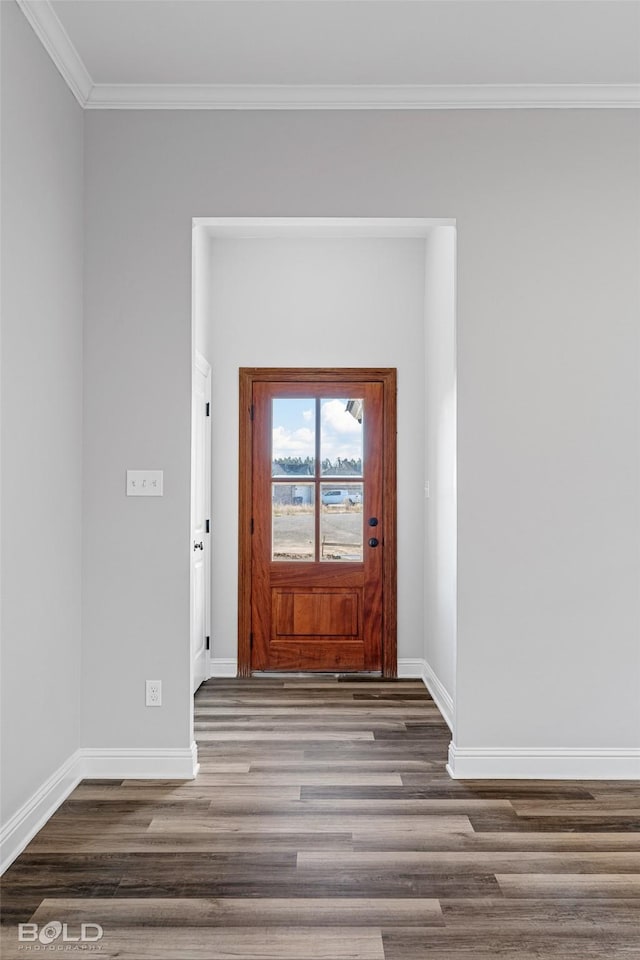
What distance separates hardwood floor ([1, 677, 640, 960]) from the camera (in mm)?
2033

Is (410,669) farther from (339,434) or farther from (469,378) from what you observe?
(469,378)

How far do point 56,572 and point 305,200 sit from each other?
186cm

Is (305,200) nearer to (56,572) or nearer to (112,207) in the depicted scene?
(112,207)

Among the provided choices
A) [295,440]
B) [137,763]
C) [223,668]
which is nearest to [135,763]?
[137,763]

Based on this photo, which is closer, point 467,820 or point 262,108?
point 467,820

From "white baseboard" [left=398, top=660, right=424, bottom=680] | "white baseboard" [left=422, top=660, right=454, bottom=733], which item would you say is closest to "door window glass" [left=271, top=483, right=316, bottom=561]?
"white baseboard" [left=398, top=660, right=424, bottom=680]

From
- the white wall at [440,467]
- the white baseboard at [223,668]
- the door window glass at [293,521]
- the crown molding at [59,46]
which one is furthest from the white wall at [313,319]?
the crown molding at [59,46]

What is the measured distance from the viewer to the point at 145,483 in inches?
125

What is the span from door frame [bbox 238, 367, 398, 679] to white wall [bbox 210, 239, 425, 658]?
1.8 inches

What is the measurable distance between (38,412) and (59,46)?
54.8 inches

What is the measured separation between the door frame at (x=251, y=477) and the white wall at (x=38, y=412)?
1825 millimetres

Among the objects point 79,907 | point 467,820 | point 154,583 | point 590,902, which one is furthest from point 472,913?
point 154,583

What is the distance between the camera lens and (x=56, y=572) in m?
2.86

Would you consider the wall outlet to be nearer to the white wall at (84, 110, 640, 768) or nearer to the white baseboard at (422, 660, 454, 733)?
the white wall at (84, 110, 640, 768)
